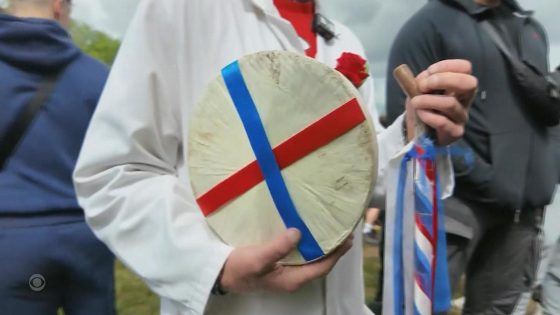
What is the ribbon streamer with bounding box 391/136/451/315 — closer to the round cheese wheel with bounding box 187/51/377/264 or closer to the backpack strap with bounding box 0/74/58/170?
the round cheese wheel with bounding box 187/51/377/264

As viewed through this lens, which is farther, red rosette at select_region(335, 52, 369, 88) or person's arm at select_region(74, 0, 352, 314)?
red rosette at select_region(335, 52, 369, 88)

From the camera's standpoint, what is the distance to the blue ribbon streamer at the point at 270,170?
105cm

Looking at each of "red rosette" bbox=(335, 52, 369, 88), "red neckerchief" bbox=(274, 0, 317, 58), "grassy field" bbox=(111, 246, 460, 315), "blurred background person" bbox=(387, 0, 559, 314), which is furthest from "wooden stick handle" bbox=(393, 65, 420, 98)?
"grassy field" bbox=(111, 246, 460, 315)

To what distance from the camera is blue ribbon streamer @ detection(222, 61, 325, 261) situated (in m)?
1.05

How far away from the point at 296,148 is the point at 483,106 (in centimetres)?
161

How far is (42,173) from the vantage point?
6.84 feet

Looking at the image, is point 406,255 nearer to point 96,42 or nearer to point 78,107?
point 78,107

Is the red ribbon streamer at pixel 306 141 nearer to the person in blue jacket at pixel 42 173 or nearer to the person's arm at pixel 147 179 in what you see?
the person's arm at pixel 147 179

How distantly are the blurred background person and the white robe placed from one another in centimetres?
131

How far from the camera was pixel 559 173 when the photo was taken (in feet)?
8.97

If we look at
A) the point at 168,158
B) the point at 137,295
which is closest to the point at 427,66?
the point at 168,158

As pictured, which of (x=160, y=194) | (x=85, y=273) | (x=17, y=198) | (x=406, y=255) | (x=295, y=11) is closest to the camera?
(x=160, y=194)

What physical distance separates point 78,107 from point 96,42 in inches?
1227

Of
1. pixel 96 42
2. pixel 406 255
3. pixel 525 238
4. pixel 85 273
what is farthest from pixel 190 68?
pixel 96 42
